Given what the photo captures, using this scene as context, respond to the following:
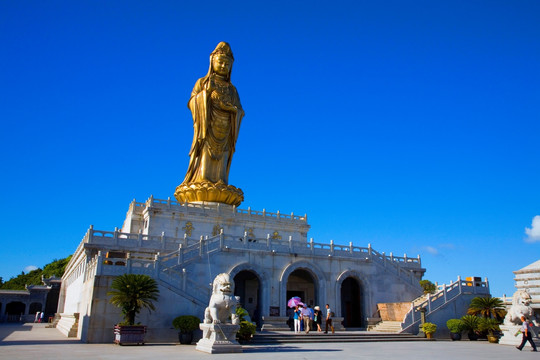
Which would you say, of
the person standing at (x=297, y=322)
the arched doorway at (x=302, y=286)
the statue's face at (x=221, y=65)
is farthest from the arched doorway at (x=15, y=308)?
the person standing at (x=297, y=322)

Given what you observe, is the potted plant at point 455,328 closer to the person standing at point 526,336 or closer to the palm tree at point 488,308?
the palm tree at point 488,308

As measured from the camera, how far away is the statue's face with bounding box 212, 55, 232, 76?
140ft

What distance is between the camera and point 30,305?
166 ft

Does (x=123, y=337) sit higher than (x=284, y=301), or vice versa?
(x=284, y=301)

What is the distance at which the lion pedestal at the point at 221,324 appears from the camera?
1627 centimetres

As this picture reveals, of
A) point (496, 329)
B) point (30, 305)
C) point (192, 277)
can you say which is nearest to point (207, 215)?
point (192, 277)

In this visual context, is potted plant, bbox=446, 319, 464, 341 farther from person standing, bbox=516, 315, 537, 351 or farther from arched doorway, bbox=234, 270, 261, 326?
arched doorway, bbox=234, 270, 261, 326

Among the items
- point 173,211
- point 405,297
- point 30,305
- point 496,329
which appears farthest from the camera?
point 30,305

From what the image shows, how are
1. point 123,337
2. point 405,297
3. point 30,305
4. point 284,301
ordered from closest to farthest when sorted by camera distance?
1. point 123,337
2. point 284,301
3. point 405,297
4. point 30,305

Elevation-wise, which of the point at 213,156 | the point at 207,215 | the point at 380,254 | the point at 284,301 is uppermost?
the point at 213,156

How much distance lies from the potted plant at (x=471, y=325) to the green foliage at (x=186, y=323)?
1426 cm

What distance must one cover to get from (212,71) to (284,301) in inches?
939

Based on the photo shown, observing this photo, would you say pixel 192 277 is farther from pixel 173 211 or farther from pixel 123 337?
pixel 173 211

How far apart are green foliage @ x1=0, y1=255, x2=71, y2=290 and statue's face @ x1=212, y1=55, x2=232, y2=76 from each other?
44.3 meters
